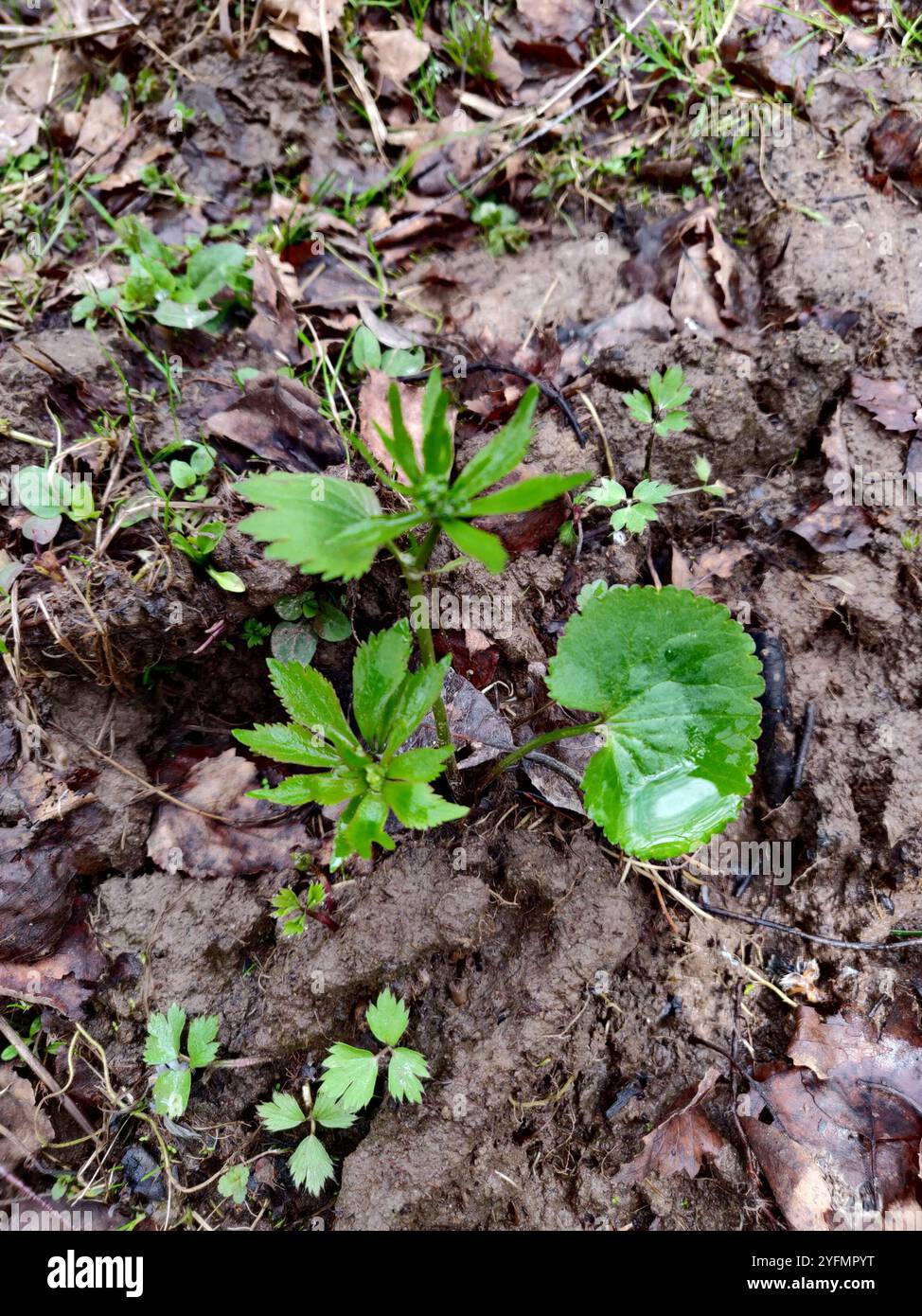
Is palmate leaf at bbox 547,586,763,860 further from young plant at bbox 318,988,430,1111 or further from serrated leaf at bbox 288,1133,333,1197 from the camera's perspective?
serrated leaf at bbox 288,1133,333,1197

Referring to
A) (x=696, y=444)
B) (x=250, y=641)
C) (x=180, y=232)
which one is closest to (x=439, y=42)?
(x=180, y=232)

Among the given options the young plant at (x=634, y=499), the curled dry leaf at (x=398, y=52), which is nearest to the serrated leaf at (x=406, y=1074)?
the young plant at (x=634, y=499)

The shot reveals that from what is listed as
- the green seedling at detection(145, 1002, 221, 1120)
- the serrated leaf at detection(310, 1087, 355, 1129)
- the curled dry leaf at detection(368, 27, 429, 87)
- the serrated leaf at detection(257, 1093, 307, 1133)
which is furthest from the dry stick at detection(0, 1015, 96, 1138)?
the curled dry leaf at detection(368, 27, 429, 87)

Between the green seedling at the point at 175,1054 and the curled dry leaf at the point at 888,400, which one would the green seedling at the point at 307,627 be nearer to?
the green seedling at the point at 175,1054

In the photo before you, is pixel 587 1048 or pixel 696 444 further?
pixel 696 444

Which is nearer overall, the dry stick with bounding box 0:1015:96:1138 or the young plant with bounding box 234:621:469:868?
the young plant with bounding box 234:621:469:868

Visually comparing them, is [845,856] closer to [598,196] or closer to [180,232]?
[598,196]
